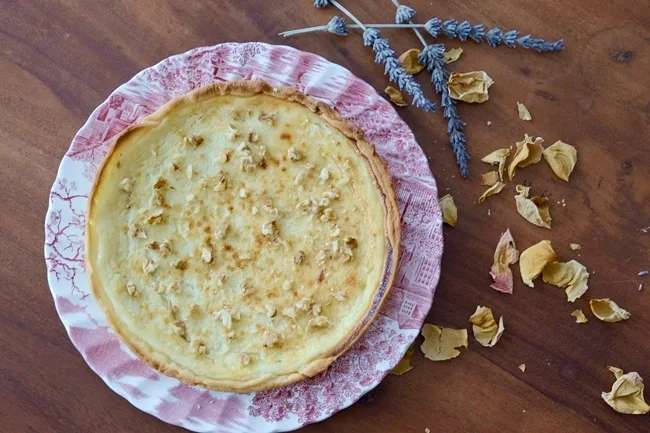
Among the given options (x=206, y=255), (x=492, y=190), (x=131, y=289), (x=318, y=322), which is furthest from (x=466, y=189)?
(x=131, y=289)

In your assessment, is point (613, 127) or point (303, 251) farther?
point (613, 127)

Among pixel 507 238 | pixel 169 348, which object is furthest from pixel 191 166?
pixel 507 238

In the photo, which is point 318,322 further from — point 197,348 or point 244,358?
point 197,348

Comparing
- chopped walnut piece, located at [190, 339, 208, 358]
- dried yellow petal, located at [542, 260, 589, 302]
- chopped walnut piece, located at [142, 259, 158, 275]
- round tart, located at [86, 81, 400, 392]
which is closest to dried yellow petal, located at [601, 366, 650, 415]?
dried yellow petal, located at [542, 260, 589, 302]

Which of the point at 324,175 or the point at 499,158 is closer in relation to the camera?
the point at 324,175

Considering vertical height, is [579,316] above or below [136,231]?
below

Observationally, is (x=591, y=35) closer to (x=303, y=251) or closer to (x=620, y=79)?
(x=620, y=79)

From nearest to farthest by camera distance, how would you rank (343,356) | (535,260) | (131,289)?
(131,289) < (343,356) < (535,260)
